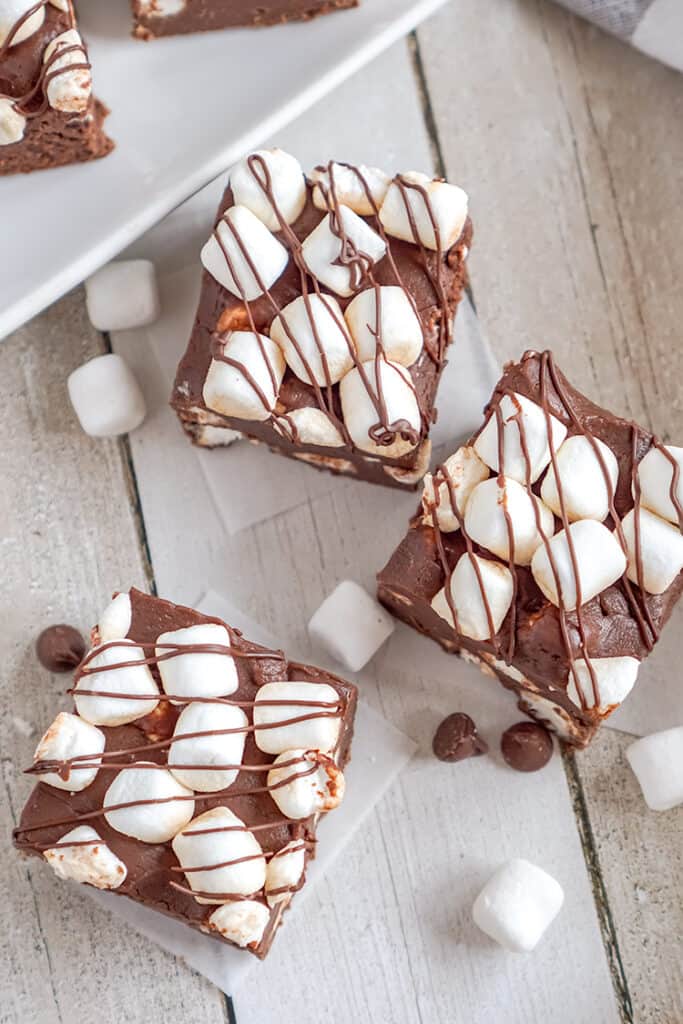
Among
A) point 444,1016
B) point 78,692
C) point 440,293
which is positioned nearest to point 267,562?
point 78,692

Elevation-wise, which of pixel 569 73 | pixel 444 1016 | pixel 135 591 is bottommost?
pixel 444 1016

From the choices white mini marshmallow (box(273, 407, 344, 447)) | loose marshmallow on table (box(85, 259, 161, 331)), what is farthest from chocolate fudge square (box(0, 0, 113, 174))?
white mini marshmallow (box(273, 407, 344, 447))

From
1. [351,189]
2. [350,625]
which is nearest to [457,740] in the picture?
[350,625]

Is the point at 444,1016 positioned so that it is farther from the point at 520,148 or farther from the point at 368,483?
the point at 520,148

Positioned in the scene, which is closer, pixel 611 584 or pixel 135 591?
pixel 611 584

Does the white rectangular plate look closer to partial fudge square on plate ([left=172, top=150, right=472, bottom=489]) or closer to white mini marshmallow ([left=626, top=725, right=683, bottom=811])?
→ partial fudge square on plate ([left=172, top=150, right=472, bottom=489])

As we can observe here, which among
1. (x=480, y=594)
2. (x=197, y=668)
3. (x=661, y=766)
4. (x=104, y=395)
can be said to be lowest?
(x=661, y=766)

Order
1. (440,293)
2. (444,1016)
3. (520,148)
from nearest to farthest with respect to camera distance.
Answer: (440,293) < (444,1016) < (520,148)

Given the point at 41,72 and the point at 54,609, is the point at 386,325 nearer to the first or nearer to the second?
the point at 41,72

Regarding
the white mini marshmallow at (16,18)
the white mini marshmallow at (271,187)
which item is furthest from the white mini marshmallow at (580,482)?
the white mini marshmallow at (16,18)
